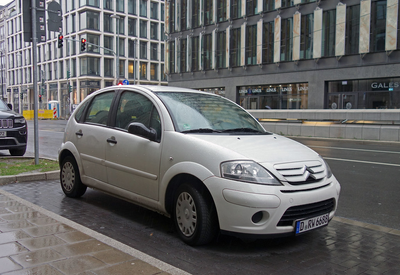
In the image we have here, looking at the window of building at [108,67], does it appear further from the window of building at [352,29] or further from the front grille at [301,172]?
the front grille at [301,172]

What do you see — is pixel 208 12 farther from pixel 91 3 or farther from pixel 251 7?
pixel 91 3

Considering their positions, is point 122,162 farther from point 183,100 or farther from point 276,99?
point 276,99

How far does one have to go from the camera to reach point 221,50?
37281 mm

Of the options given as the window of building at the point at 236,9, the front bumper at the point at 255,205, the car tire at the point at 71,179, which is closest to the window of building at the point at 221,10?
the window of building at the point at 236,9

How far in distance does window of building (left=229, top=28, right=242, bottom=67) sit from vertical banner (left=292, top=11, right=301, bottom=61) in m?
6.03

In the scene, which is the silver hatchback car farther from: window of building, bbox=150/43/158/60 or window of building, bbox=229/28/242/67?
window of building, bbox=150/43/158/60

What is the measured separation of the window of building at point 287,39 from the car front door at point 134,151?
28291 mm

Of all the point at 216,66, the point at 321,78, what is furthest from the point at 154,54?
the point at 321,78

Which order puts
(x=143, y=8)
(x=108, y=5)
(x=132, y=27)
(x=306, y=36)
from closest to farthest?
(x=306, y=36), (x=108, y=5), (x=132, y=27), (x=143, y=8)

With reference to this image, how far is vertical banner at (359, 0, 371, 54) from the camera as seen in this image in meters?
26.7

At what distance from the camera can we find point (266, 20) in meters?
33.1

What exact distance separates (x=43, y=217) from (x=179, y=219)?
1687 millimetres

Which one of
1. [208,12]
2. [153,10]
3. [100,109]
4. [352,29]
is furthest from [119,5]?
[100,109]

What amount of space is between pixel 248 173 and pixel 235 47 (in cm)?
3352
